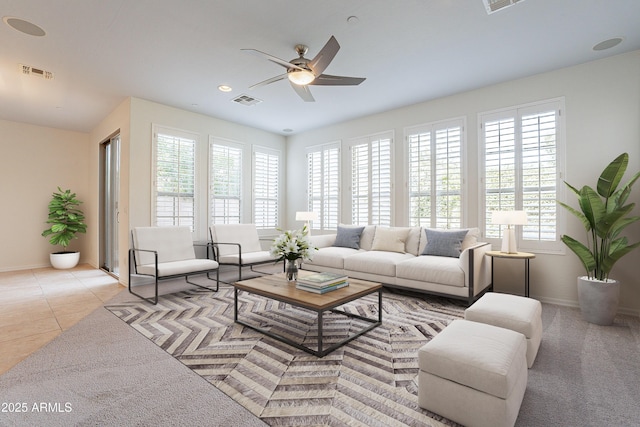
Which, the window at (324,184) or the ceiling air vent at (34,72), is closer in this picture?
the ceiling air vent at (34,72)

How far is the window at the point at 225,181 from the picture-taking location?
18.9ft

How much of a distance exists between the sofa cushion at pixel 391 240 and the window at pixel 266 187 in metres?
2.73

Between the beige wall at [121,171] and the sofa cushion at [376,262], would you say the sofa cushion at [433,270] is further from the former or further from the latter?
the beige wall at [121,171]

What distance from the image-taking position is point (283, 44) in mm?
3229

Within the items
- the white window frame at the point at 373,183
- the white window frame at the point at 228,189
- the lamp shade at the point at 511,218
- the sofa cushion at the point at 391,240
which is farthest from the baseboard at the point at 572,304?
the white window frame at the point at 228,189

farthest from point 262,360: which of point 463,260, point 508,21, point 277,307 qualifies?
point 508,21

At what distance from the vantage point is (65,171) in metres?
6.67

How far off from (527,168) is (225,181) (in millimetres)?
5076

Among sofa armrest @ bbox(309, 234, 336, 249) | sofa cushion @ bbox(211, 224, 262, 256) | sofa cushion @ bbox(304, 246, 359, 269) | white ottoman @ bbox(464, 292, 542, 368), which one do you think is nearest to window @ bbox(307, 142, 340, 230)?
sofa armrest @ bbox(309, 234, 336, 249)

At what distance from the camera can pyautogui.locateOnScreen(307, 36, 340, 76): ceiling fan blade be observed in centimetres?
251

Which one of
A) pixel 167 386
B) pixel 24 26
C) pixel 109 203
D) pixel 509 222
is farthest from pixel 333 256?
pixel 109 203

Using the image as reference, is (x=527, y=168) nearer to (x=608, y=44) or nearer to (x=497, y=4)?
(x=608, y=44)

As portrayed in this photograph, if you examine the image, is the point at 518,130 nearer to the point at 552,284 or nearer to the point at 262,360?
the point at 552,284

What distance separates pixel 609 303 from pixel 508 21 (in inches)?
118
